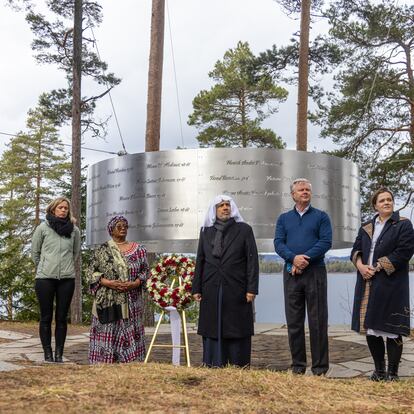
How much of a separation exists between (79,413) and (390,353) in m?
2.87

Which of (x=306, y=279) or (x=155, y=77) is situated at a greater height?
(x=155, y=77)

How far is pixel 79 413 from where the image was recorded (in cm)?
278

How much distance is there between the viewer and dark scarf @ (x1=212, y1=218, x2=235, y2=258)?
4930 mm

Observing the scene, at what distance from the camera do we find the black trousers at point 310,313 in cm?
500

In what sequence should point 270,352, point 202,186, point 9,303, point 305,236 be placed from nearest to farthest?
point 305,236 < point 270,352 < point 202,186 < point 9,303

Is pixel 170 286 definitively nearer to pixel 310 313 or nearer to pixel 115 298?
pixel 115 298

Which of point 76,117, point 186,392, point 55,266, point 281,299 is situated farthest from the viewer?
point 76,117

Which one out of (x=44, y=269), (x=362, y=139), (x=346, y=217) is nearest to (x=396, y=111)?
(x=362, y=139)

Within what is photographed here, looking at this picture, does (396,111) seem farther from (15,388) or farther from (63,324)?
(15,388)

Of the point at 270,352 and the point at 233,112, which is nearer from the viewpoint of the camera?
the point at 270,352

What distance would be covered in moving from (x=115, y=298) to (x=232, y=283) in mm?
1092

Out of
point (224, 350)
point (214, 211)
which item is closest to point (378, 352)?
point (224, 350)

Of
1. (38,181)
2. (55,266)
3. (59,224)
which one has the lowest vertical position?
(55,266)

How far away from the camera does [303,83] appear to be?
1395cm
